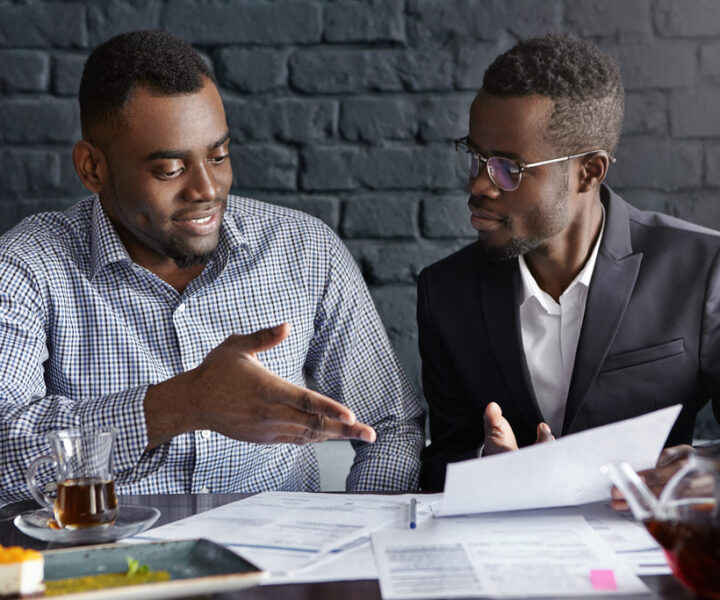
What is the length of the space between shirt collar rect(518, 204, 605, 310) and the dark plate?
91 centimetres

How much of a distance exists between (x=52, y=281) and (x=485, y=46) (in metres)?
1.00

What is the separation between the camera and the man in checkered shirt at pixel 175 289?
4.92 feet

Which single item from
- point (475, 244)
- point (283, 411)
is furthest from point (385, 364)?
point (283, 411)

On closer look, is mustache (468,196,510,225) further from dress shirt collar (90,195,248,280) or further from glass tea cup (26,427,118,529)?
glass tea cup (26,427,118,529)

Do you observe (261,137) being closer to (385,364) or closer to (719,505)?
(385,364)

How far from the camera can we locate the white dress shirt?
1.57 metres

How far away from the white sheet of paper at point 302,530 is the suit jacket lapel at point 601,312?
43cm

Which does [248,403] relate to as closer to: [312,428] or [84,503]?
[312,428]

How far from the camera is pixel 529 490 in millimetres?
1032

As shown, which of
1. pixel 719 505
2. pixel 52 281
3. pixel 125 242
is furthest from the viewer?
pixel 125 242

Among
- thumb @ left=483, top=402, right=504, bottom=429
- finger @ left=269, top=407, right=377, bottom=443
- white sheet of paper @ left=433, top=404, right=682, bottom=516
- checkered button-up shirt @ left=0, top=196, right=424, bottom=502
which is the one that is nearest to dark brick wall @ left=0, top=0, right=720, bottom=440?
checkered button-up shirt @ left=0, top=196, right=424, bottom=502

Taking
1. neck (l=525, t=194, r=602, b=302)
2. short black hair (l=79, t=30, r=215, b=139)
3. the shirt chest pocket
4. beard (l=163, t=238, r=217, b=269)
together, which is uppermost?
short black hair (l=79, t=30, r=215, b=139)

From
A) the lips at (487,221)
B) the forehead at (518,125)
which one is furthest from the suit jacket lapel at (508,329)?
the forehead at (518,125)

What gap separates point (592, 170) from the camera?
1588mm
